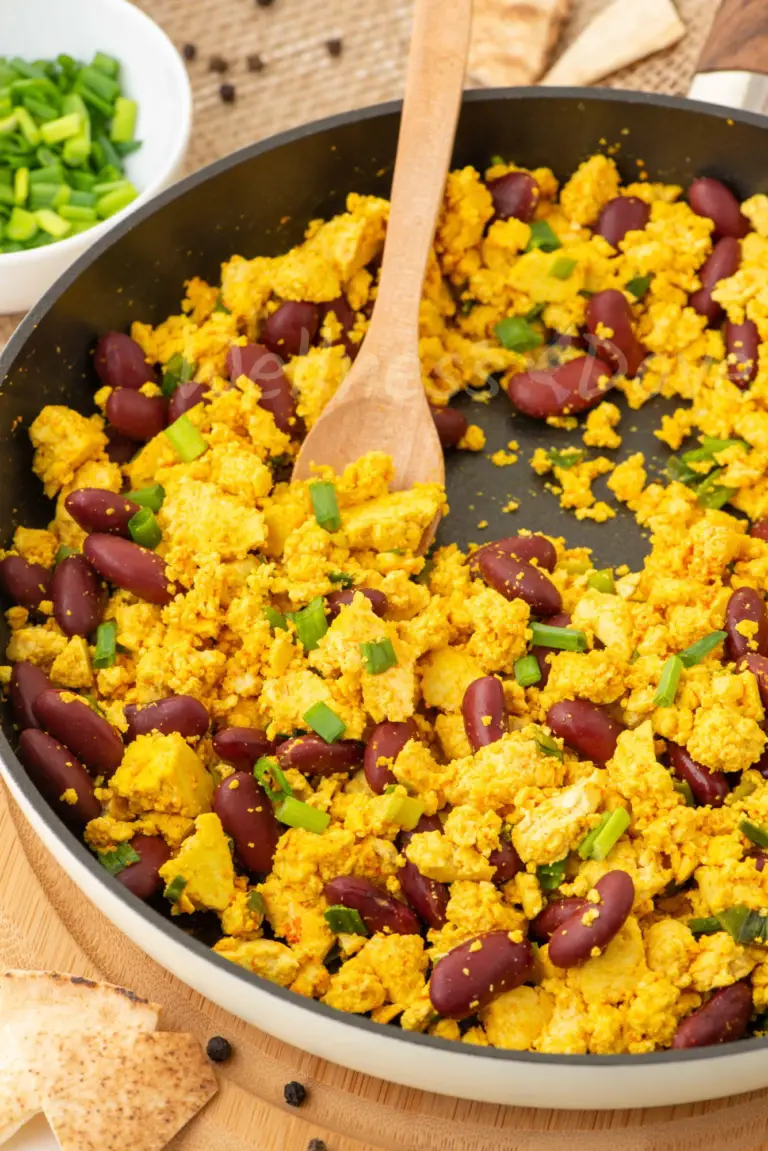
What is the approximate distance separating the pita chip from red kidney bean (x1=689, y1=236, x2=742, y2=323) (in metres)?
0.54

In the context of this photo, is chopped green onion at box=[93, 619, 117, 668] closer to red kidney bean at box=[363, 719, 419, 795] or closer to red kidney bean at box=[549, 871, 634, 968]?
red kidney bean at box=[363, 719, 419, 795]

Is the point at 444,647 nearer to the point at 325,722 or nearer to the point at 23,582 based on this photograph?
the point at 325,722

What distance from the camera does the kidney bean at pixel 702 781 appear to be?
1.93 m

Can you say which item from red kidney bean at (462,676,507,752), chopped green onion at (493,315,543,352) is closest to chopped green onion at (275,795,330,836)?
red kidney bean at (462,676,507,752)

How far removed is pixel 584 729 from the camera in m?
1.95

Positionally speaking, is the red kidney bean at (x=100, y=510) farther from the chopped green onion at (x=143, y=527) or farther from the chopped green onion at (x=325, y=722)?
the chopped green onion at (x=325, y=722)

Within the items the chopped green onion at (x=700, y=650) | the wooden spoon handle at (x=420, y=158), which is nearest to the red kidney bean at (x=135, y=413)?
the wooden spoon handle at (x=420, y=158)

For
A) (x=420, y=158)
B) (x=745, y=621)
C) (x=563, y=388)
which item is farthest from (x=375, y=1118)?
(x=420, y=158)

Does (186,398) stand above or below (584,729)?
above

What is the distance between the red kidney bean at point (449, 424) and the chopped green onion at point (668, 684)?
554 millimetres

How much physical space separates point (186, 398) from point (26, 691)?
0.56 meters

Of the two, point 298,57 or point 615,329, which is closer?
point 615,329

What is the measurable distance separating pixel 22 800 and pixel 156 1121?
1.53ft

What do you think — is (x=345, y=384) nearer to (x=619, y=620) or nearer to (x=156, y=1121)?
(x=619, y=620)
